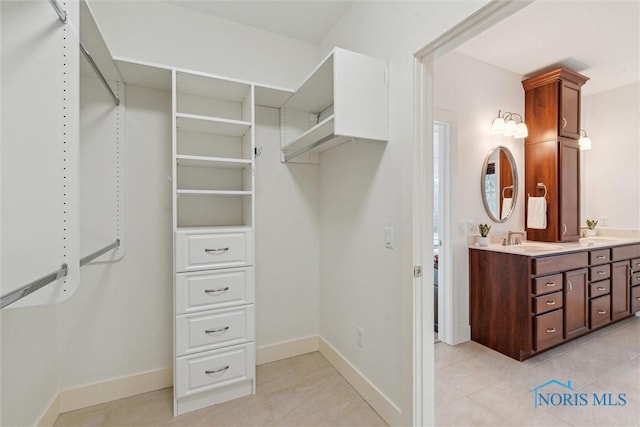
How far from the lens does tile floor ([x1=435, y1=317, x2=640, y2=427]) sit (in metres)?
1.78

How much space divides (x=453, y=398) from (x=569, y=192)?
100 inches

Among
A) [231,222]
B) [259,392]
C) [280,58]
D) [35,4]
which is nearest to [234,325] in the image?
[259,392]

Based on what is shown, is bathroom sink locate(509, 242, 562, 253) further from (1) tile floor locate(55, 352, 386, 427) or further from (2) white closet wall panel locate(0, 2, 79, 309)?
(2) white closet wall panel locate(0, 2, 79, 309)

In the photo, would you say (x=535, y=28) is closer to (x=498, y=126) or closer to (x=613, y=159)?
(x=498, y=126)

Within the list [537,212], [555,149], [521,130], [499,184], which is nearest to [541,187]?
[537,212]

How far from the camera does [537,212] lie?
3143 mm

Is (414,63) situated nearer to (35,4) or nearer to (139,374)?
(35,4)

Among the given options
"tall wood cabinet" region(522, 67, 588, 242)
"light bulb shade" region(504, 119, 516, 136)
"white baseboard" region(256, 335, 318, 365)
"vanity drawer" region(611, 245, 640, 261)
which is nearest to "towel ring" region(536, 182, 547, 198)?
"tall wood cabinet" region(522, 67, 588, 242)

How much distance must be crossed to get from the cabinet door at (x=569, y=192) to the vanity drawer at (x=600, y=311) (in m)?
0.62

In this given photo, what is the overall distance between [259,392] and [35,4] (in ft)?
7.25

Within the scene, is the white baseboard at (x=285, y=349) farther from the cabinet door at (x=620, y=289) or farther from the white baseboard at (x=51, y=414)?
the cabinet door at (x=620, y=289)

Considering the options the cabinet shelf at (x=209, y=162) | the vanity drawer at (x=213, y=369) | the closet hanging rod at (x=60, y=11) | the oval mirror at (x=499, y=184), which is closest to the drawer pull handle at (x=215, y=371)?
the vanity drawer at (x=213, y=369)

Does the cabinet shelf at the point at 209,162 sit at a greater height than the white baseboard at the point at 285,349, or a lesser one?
greater

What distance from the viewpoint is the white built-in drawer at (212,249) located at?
182 cm
